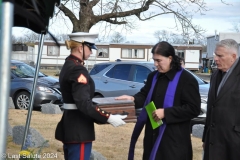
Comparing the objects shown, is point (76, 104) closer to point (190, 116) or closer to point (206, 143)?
point (190, 116)

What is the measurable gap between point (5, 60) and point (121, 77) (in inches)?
405

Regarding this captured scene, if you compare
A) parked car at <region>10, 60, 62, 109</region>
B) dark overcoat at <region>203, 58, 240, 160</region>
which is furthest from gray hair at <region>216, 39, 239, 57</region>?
parked car at <region>10, 60, 62, 109</region>

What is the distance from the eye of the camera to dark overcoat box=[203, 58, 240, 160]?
3.63 metres

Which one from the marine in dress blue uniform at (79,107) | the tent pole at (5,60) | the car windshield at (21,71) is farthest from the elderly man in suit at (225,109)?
the car windshield at (21,71)

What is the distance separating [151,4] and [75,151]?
28.7ft

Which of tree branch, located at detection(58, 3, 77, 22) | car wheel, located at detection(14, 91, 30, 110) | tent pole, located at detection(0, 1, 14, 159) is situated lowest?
car wheel, located at detection(14, 91, 30, 110)

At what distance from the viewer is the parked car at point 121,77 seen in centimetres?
1147

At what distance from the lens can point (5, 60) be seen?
1662 mm

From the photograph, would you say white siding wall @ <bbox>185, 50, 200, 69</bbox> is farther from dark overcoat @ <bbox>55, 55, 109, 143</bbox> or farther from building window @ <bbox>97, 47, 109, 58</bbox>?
dark overcoat @ <bbox>55, 55, 109, 143</bbox>

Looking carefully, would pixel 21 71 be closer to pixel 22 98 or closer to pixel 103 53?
pixel 22 98

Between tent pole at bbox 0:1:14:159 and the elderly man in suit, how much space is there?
244 centimetres

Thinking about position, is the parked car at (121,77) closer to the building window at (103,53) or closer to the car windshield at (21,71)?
the car windshield at (21,71)

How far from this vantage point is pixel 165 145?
12.4 feet

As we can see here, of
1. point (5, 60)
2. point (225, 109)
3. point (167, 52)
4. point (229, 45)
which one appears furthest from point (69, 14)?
point (5, 60)
